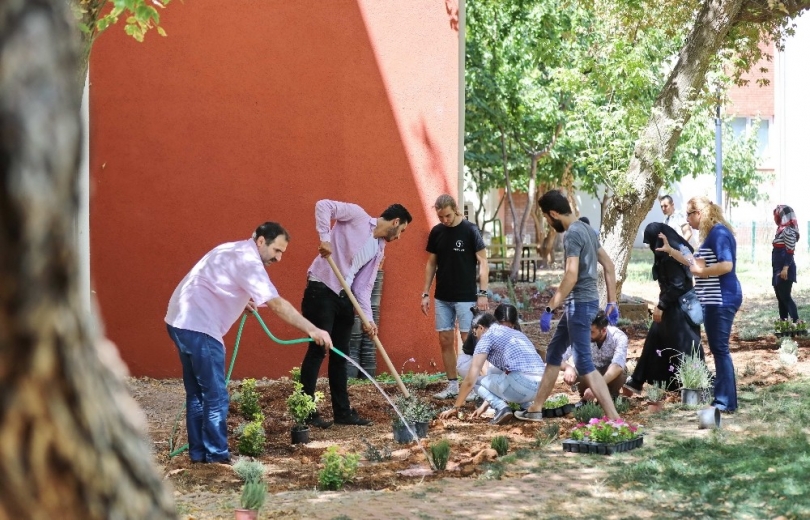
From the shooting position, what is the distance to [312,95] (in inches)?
443

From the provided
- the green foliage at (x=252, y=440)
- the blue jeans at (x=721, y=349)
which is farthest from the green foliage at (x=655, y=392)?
the green foliage at (x=252, y=440)

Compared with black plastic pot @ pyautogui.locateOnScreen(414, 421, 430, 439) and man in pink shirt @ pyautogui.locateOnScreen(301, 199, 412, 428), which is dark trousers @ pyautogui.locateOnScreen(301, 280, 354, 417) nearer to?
man in pink shirt @ pyautogui.locateOnScreen(301, 199, 412, 428)

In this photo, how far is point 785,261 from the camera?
13.9m

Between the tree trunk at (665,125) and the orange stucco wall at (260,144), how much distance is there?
2.91 m

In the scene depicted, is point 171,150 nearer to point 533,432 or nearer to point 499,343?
point 499,343

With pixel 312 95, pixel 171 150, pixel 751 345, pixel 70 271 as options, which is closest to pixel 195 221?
pixel 171 150

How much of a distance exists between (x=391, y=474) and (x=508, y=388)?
2069mm

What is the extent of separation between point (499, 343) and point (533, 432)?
2.72 ft

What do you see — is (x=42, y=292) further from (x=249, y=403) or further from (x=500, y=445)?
(x=249, y=403)

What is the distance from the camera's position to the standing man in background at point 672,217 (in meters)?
10.8

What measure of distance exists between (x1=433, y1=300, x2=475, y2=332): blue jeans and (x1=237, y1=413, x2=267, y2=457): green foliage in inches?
112

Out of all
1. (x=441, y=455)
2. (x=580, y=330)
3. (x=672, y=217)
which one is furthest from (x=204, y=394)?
(x=672, y=217)

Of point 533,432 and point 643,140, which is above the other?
point 643,140

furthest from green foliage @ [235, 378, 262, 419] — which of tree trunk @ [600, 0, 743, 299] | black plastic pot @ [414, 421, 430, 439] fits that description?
tree trunk @ [600, 0, 743, 299]
